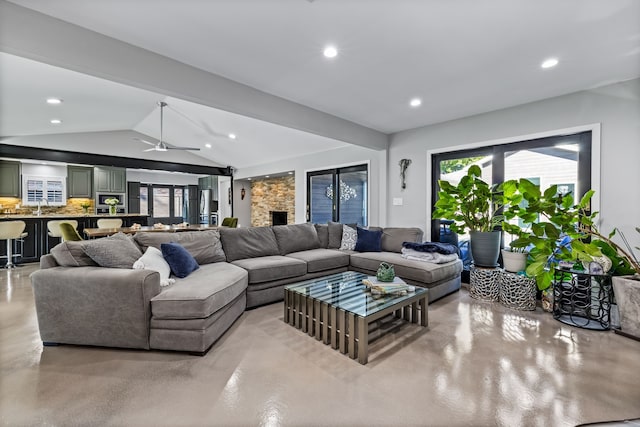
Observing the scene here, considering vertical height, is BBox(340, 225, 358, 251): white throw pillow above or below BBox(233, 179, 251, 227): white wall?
below

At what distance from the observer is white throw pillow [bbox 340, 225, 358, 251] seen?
464cm

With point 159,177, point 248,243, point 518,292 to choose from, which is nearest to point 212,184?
point 159,177

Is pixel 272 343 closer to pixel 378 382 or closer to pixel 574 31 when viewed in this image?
pixel 378 382

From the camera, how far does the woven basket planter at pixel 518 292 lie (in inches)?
126

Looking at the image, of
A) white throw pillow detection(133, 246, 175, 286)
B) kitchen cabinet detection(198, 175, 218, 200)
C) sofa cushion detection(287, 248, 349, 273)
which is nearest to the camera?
white throw pillow detection(133, 246, 175, 286)

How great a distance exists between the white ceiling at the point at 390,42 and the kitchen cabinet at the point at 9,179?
3.53 m

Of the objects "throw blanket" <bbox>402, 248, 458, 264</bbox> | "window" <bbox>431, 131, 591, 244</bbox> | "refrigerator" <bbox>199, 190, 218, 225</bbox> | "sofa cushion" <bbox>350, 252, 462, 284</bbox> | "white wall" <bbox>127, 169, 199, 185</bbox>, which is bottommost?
"sofa cushion" <bbox>350, 252, 462, 284</bbox>

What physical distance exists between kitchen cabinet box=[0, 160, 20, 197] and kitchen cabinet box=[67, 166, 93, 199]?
0.97m

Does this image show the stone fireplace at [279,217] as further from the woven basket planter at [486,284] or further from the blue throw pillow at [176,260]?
the woven basket planter at [486,284]

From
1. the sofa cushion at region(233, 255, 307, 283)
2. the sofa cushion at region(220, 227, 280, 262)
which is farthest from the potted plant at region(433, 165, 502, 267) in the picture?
the sofa cushion at region(220, 227, 280, 262)

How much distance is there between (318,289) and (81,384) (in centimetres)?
187

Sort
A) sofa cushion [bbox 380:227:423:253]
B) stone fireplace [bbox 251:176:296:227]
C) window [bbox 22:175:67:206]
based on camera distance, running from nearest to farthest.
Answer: sofa cushion [bbox 380:227:423:253] → window [bbox 22:175:67:206] → stone fireplace [bbox 251:176:296:227]

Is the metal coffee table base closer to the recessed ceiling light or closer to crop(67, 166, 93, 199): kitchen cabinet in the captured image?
the recessed ceiling light

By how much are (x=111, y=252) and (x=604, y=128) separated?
5.34 meters
